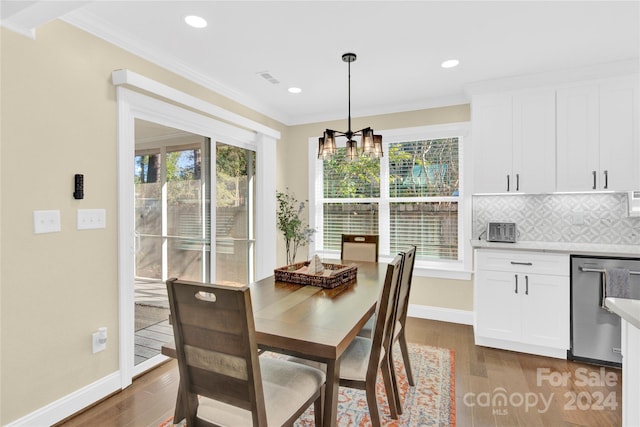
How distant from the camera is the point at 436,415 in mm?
2109

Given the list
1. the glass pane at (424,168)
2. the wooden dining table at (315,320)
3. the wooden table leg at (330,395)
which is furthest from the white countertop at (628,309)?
the glass pane at (424,168)

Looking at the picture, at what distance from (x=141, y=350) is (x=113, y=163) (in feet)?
5.00

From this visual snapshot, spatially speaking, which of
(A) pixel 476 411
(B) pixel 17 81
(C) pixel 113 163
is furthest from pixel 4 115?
(A) pixel 476 411

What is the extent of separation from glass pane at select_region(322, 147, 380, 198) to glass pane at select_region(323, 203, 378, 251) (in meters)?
0.15

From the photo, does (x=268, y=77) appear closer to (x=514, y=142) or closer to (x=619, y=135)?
(x=514, y=142)

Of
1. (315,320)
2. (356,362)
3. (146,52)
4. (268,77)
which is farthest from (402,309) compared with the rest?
(146,52)

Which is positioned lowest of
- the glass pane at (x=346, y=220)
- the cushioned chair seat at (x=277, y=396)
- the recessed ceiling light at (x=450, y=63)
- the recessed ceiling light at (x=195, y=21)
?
the cushioned chair seat at (x=277, y=396)

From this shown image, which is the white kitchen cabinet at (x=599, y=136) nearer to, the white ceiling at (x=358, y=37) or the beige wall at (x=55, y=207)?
the white ceiling at (x=358, y=37)

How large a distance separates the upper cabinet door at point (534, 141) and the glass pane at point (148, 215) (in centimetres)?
339

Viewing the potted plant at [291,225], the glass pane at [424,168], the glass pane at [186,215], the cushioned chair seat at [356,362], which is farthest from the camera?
the potted plant at [291,225]

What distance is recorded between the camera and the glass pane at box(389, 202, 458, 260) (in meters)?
3.94

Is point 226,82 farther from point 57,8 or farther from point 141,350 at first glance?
point 141,350

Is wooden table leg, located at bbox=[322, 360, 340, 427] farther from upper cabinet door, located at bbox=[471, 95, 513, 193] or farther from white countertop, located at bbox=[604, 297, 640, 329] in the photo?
upper cabinet door, located at bbox=[471, 95, 513, 193]

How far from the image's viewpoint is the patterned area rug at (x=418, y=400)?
205 centimetres
